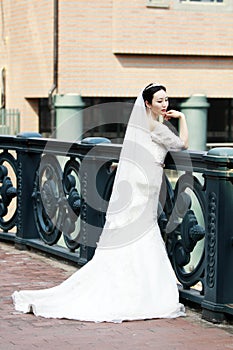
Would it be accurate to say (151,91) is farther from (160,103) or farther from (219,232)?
(219,232)

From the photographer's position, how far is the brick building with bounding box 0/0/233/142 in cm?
1991

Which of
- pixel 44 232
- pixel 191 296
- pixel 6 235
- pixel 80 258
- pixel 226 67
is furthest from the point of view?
pixel 226 67

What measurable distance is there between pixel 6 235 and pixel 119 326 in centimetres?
407

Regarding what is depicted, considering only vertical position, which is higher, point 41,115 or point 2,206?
point 41,115

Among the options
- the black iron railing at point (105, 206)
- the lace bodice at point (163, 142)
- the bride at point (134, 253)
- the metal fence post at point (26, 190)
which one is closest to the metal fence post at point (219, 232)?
the black iron railing at point (105, 206)

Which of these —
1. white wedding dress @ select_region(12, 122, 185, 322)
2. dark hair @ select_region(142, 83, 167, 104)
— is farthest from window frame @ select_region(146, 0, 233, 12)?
white wedding dress @ select_region(12, 122, 185, 322)

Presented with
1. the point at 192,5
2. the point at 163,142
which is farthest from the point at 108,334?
the point at 192,5

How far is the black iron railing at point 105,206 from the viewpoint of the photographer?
681 cm

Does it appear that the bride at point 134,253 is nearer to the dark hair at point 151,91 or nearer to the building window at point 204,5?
the dark hair at point 151,91

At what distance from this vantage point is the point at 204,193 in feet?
23.4

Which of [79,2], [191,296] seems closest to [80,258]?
A: [191,296]

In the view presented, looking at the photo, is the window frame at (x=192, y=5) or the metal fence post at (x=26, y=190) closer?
the metal fence post at (x=26, y=190)

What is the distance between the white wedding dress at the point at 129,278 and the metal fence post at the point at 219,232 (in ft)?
1.32

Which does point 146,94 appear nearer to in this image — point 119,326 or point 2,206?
point 119,326
